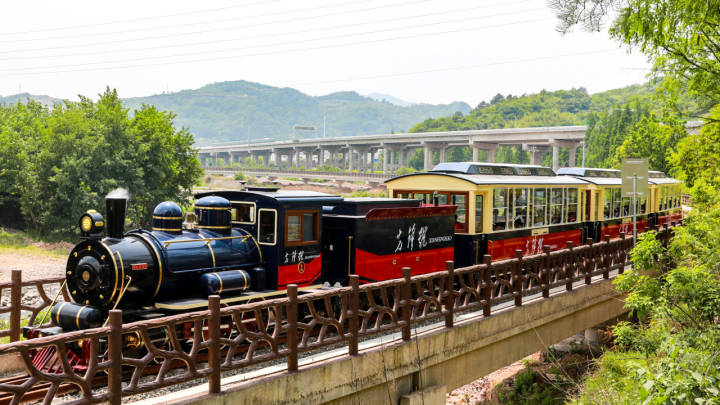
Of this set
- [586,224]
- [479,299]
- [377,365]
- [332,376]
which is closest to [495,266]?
[479,299]

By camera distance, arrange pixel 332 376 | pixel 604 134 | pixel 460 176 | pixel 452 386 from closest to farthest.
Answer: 1. pixel 332 376
2. pixel 452 386
3. pixel 460 176
4. pixel 604 134

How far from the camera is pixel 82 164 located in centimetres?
3122

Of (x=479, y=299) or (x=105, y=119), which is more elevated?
(x=105, y=119)

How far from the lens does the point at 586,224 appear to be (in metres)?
19.8

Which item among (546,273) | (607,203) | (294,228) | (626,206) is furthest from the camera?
(626,206)

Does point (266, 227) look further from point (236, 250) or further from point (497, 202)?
point (497, 202)

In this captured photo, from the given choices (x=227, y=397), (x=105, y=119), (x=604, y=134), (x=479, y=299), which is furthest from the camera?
(x=604, y=134)

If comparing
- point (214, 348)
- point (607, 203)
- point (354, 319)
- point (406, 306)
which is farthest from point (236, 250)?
point (607, 203)

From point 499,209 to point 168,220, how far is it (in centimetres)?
891

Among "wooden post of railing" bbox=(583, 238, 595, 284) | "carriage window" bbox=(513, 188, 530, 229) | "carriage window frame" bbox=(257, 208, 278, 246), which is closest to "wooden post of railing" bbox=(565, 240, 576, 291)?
A: "wooden post of railing" bbox=(583, 238, 595, 284)

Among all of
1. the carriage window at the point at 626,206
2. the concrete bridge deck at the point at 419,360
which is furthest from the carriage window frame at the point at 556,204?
the carriage window at the point at 626,206

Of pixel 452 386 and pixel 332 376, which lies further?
pixel 452 386

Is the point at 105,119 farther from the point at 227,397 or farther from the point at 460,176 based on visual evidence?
the point at 227,397

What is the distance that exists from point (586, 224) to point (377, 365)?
14.0 m
